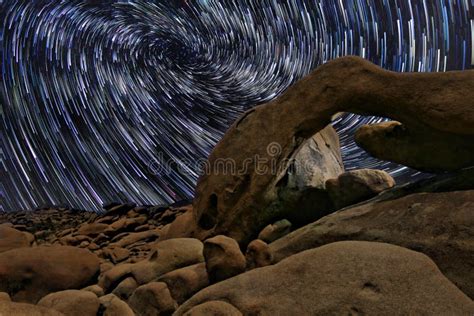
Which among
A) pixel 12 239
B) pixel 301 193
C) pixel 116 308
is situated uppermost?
pixel 301 193

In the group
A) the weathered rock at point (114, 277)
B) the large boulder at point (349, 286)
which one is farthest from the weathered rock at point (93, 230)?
the large boulder at point (349, 286)

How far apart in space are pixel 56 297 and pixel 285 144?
2.97m

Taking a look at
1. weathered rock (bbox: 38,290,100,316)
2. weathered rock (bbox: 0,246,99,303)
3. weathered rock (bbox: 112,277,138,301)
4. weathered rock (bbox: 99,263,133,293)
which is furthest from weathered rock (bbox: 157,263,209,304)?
weathered rock (bbox: 0,246,99,303)

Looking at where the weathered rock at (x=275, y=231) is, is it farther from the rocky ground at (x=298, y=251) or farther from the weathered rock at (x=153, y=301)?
the weathered rock at (x=153, y=301)

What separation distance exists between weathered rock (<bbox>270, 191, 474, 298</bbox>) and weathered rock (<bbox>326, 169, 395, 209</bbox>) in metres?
0.53

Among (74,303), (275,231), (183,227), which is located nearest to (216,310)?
(74,303)

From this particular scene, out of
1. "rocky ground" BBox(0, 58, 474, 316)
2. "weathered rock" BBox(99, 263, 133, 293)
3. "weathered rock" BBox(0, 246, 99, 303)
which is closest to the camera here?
"rocky ground" BBox(0, 58, 474, 316)

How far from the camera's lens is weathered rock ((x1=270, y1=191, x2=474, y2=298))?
253cm

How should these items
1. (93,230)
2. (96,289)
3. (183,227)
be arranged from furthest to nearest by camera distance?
1. (93,230)
2. (183,227)
3. (96,289)

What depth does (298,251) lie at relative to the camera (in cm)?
348

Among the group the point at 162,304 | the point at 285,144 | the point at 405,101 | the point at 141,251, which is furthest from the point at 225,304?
the point at 141,251

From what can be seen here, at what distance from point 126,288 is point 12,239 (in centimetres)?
379

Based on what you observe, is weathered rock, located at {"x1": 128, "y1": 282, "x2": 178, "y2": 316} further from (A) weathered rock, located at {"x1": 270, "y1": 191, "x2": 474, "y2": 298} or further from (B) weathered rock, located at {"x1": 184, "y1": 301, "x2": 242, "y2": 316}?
(A) weathered rock, located at {"x1": 270, "y1": 191, "x2": 474, "y2": 298}

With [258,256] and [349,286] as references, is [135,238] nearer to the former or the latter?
[258,256]
